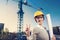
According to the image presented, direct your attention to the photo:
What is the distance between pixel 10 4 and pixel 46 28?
57cm

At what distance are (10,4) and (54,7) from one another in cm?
62

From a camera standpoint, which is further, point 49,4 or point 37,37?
point 49,4

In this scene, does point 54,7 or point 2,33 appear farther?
point 54,7

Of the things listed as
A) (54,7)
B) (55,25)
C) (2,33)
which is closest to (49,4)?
(54,7)

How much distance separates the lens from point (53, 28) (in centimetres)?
215

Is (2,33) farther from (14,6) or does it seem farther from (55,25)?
(55,25)

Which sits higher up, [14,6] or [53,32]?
[14,6]

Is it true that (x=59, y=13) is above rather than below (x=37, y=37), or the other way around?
above

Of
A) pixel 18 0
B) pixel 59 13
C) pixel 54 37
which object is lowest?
pixel 54 37

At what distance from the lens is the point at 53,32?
84.0 inches

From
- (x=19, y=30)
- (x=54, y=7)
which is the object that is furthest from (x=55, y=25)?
(x=19, y=30)

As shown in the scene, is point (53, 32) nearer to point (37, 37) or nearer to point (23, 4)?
point (37, 37)

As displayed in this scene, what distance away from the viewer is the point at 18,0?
2105 mm

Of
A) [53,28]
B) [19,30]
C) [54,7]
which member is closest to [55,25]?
[53,28]
